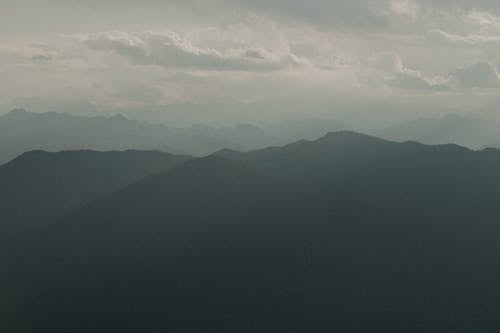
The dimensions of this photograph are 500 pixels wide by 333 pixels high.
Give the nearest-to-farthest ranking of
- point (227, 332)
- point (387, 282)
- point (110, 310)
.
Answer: point (227, 332), point (110, 310), point (387, 282)

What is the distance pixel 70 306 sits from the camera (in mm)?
175000

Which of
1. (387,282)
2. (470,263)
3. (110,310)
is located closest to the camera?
(110,310)

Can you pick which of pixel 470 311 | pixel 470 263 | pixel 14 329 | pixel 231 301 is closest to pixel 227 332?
pixel 231 301

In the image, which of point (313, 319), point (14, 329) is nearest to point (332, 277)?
point (313, 319)

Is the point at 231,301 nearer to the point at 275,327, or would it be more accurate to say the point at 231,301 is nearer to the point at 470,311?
the point at 275,327

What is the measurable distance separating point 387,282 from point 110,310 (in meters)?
101

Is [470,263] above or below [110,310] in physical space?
above

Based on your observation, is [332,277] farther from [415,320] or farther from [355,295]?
[415,320]

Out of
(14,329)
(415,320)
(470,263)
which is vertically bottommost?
(14,329)

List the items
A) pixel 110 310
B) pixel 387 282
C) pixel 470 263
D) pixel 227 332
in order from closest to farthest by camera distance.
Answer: pixel 227 332, pixel 110 310, pixel 387 282, pixel 470 263

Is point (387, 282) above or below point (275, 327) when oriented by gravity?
above

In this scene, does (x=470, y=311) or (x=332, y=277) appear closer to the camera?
(x=470, y=311)

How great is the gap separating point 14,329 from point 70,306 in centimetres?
1896

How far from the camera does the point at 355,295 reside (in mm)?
174750
